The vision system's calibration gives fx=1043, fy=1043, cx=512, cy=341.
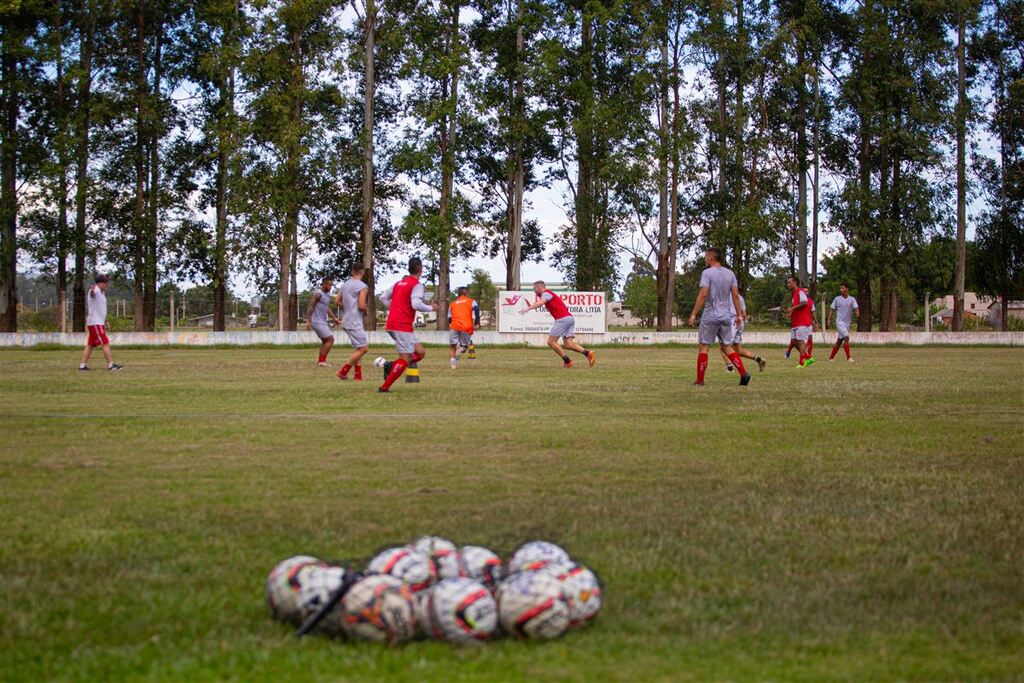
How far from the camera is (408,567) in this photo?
4.26 meters

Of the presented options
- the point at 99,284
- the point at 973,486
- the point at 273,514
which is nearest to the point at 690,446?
the point at 973,486

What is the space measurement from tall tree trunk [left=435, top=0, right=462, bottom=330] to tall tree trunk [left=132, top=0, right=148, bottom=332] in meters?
14.7

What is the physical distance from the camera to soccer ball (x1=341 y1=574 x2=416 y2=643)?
3.96 meters

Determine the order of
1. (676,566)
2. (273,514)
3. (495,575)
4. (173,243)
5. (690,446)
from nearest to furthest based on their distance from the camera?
(495,575) < (676,566) < (273,514) < (690,446) < (173,243)

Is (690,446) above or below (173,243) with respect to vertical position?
below

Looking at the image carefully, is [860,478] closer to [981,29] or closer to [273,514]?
[273,514]

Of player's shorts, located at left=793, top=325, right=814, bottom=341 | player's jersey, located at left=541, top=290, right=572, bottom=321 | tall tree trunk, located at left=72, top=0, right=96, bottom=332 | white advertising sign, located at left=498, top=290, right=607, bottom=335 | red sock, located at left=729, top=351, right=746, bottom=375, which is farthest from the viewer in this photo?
tall tree trunk, located at left=72, top=0, right=96, bottom=332

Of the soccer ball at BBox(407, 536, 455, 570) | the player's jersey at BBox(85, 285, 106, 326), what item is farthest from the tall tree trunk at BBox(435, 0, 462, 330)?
the soccer ball at BBox(407, 536, 455, 570)

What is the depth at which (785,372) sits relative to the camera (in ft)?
76.9

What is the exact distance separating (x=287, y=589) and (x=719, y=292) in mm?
14856

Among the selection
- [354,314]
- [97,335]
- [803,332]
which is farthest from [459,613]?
[803,332]

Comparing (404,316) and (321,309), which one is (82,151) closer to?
(321,309)

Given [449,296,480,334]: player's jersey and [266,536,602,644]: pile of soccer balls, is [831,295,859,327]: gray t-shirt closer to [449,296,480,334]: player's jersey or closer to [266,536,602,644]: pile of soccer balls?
[449,296,480,334]: player's jersey

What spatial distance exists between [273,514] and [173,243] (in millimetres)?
49381
